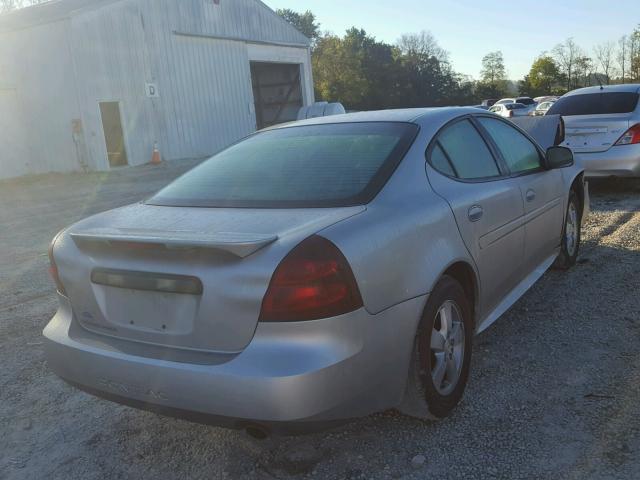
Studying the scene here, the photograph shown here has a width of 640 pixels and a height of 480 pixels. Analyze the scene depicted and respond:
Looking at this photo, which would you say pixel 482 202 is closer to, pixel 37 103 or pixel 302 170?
pixel 302 170

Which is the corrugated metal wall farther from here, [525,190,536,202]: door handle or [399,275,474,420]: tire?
[399,275,474,420]: tire

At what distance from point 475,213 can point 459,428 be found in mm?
1127

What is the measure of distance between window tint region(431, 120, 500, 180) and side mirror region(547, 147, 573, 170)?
85 centimetres

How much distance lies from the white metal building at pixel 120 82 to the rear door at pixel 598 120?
14467 mm

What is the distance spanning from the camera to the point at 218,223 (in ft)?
8.32

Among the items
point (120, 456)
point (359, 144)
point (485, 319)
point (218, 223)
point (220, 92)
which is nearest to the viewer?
point (218, 223)

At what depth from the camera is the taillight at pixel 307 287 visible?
7.20 feet

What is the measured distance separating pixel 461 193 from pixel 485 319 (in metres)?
0.78

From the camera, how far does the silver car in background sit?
795 cm

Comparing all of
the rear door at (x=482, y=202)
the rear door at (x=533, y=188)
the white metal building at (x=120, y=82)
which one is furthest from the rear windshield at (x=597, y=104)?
the white metal building at (x=120, y=82)

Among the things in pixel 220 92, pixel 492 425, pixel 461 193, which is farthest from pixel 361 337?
→ pixel 220 92

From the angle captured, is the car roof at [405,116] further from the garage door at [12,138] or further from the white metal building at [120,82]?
the garage door at [12,138]

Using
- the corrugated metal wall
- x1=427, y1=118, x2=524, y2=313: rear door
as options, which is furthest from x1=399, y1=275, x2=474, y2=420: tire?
the corrugated metal wall

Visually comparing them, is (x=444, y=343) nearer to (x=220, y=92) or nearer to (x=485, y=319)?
(x=485, y=319)
